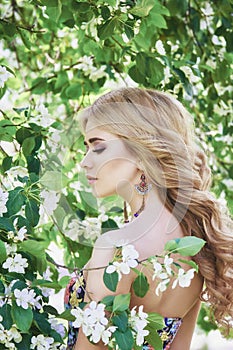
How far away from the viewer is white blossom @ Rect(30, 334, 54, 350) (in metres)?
1.73

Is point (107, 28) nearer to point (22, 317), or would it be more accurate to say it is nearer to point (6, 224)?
point (6, 224)

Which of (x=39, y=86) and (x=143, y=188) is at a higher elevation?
(x=143, y=188)

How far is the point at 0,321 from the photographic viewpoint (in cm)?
167

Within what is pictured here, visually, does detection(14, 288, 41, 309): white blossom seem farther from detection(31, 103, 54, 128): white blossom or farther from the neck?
detection(31, 103, 54, 128): white blossom

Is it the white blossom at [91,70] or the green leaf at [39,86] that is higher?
the white blossom at [91,70]

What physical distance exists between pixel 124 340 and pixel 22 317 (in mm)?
240

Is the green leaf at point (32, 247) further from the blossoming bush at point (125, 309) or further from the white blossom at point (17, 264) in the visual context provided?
the blossoming bush at point (125, 309)

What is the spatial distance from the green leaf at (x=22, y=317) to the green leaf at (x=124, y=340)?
206 millimetres

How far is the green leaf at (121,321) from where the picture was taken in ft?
5.12

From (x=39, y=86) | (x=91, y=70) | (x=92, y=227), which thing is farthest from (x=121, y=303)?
(x=39, y=86)

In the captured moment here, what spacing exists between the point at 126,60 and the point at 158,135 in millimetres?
997

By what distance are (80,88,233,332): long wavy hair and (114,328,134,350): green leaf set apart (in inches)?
14.9

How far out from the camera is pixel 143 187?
1.85 m

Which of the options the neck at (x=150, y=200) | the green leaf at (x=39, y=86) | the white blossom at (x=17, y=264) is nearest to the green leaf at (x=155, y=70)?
the neck at (x=150, y=200)
